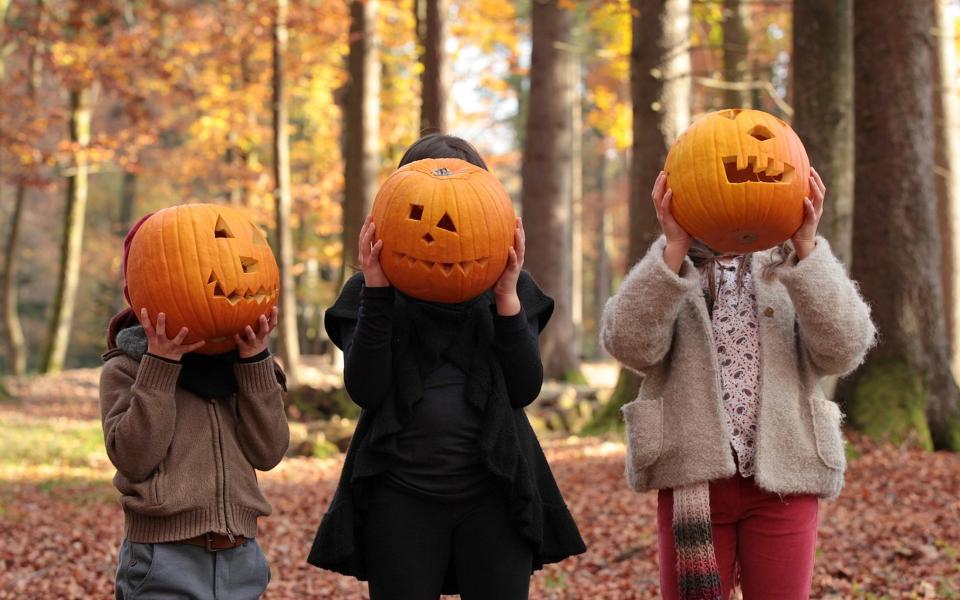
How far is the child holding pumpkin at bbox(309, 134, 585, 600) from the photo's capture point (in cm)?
357

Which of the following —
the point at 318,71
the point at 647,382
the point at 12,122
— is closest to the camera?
the point at 647,382

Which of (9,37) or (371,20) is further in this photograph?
(9,37)

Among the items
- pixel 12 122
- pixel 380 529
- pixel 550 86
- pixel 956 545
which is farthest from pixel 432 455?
pixel 12 122

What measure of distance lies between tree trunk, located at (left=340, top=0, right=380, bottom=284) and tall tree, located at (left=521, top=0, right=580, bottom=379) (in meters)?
2.82

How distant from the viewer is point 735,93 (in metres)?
18.1

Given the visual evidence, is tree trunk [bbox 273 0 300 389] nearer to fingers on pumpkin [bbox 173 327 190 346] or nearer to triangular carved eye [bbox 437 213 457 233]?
fingers on pumpkin [bbox 173 327 190 346]

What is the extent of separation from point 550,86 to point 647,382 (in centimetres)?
1504

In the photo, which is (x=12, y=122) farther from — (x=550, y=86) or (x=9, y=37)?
(x=550, y=86)

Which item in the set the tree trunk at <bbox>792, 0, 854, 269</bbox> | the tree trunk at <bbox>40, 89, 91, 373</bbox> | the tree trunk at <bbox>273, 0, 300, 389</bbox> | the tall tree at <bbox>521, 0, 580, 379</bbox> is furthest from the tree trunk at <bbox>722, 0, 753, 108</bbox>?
the tree trunk at <bbox>40, 89, 91, 373</bbox>

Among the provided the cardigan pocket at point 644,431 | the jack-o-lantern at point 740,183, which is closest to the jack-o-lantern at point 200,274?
the cardigan pocket at point 644,431

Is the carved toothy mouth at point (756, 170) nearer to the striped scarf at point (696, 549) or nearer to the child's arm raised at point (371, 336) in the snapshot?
the striped scarf at point (696, 549)

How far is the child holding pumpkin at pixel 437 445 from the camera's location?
357 cm

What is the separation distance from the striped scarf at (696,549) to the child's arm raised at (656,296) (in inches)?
21.8

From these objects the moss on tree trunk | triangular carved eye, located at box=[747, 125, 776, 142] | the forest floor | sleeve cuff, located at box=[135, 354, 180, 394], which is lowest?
the forest floor
